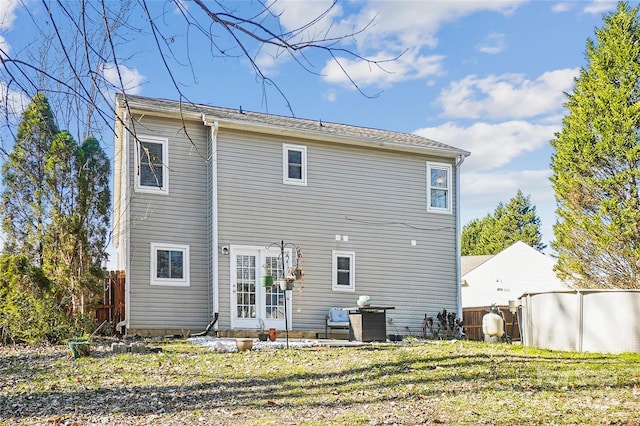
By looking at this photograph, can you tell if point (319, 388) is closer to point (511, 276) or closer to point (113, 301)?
point (113, 301)

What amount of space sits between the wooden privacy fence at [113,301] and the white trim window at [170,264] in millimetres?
920

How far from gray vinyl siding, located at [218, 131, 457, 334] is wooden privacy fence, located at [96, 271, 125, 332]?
2382mm

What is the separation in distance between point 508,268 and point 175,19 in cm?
3146

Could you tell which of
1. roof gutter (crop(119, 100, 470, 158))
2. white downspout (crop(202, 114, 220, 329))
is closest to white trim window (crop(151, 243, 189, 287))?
white downspout (crop(202, 114, 220, 329))

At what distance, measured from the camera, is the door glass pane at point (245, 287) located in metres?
16.2

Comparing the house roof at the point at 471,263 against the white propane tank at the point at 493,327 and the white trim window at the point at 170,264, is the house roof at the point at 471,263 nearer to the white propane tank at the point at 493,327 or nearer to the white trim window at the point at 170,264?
the white propane tank at the point at 493,327

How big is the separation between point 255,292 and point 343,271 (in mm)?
2507

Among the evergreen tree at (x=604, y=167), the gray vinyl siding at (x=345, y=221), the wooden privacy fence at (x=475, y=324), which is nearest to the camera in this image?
the gray vinyl siding at (x=345, y=221)

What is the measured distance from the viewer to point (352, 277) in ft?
57.5

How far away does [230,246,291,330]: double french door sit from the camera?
52.9 feet

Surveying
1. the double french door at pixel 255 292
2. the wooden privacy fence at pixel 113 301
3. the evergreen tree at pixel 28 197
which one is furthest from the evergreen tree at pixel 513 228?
the evergreen tree at pixel 28 197

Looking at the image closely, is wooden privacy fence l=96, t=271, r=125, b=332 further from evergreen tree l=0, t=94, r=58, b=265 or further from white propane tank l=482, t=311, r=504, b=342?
white propane tank l=482, t=311, r=504, b=342

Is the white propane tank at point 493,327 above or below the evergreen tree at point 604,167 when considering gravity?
below

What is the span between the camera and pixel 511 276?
108 ft
